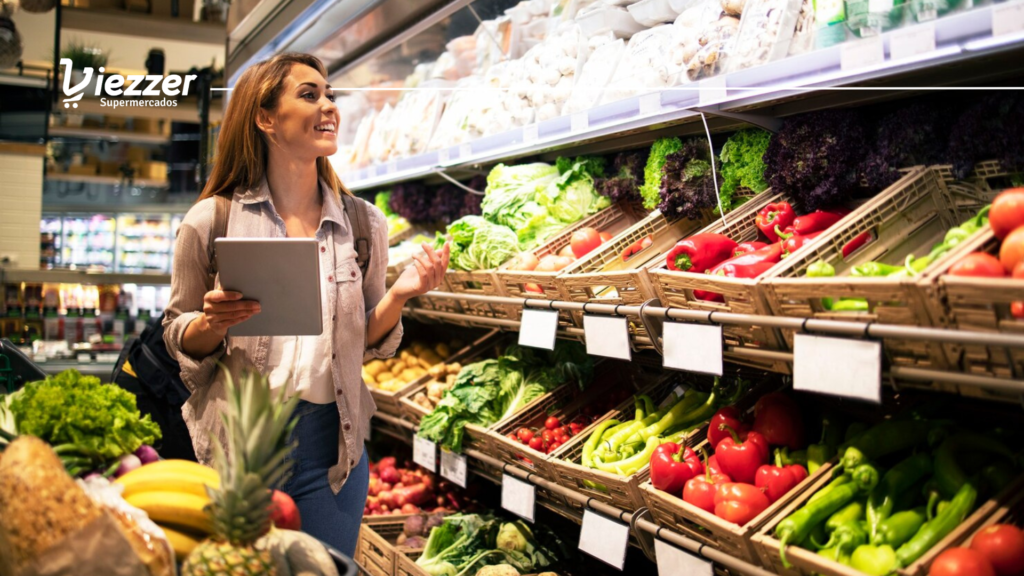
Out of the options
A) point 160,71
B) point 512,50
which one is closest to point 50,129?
point 160,71

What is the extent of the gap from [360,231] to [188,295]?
1.57ft

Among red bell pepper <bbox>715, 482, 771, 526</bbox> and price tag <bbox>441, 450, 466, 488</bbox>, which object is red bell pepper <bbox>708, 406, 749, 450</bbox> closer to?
red bell pepper <bbox>715, 482, 771, 526</bbox>

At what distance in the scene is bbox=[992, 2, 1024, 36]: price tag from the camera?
131cm

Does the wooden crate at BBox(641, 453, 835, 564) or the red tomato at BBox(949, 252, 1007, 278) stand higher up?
the red tomato at BBox(949, 252, 1007, 278)

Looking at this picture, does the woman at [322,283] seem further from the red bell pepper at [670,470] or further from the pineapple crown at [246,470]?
the pineapple crown at [246,470]

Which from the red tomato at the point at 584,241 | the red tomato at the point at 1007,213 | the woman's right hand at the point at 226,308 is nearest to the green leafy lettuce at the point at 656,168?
the red tomato at the point at 584,241

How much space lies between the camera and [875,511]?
1.67m

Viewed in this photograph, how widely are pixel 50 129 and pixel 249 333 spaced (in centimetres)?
394

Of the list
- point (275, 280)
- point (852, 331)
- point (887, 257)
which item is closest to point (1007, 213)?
point (852, 331)

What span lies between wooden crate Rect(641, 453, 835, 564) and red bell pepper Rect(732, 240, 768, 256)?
1.80ft

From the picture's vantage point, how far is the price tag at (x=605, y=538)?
2.09 meters

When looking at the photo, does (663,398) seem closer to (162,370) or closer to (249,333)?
(249,333)

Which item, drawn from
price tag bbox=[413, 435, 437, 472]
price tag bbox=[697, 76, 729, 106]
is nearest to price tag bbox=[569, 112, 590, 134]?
price tag bbox=[697, 76, 729, 106]

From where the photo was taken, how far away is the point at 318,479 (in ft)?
6.93
